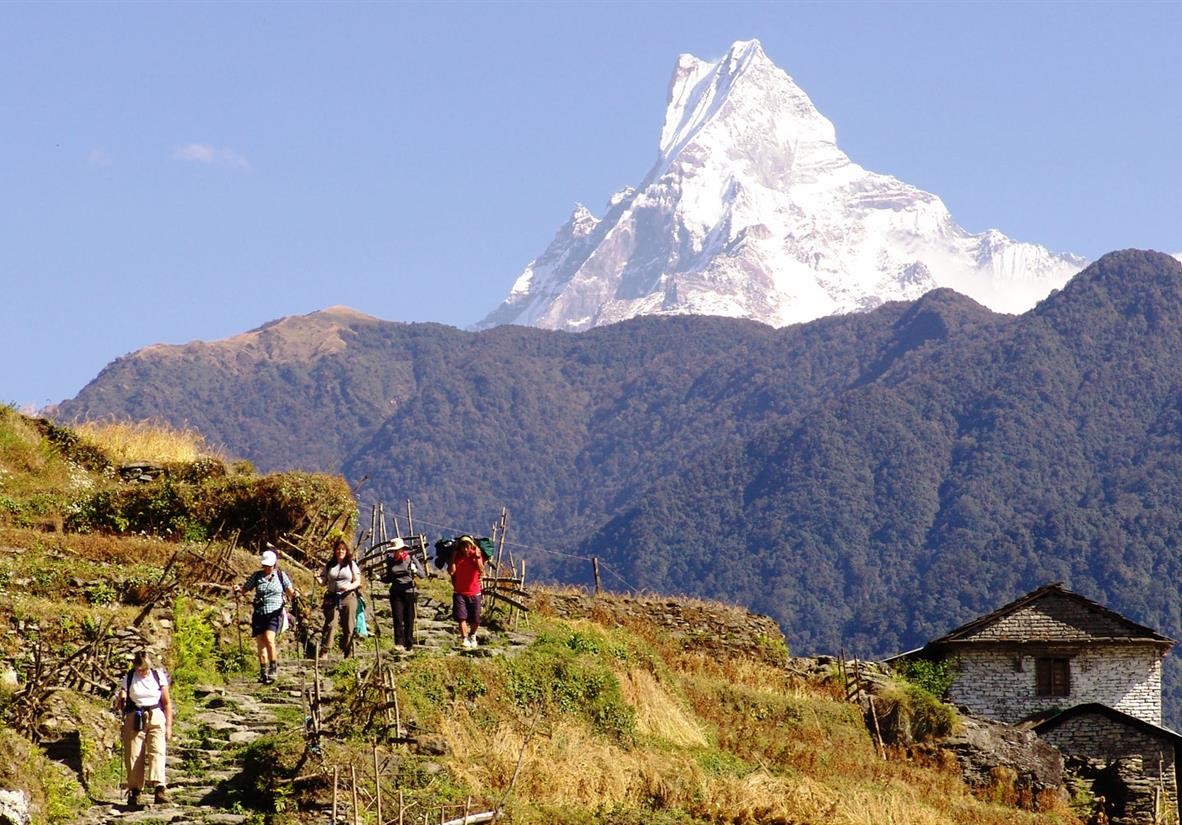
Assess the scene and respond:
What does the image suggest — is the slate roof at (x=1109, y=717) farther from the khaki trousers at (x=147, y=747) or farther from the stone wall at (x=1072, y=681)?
the khaki trousers at (x=147, y=747)

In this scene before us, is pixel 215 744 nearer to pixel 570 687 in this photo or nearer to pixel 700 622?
pixel 570 687

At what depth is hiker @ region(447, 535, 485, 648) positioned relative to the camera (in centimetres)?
2916

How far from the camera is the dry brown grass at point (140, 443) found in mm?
42781

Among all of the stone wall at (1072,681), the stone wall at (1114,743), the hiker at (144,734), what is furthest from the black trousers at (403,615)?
the stone wall at (1072,681)

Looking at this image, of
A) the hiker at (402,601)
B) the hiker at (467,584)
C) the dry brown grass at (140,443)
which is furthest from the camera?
→ the dry brown grass at (140,443)

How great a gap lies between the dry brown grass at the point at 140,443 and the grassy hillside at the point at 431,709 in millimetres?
282

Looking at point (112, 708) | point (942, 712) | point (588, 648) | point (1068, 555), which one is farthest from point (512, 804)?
point (1068, 555)

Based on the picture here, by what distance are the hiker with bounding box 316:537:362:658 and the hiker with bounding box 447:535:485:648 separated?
2.25 meters

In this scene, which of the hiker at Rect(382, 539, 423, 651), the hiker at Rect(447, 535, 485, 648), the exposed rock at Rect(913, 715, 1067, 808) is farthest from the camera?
the exposed rock at Rect(913, 715, 1067, 808)

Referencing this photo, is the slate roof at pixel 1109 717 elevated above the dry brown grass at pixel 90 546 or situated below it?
below

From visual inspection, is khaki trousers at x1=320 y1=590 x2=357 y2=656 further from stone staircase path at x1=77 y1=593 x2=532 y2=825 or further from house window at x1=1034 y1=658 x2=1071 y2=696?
house window at x1=1034 y1=658 x2=1071 y2=696

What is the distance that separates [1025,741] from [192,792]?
25.7 metres

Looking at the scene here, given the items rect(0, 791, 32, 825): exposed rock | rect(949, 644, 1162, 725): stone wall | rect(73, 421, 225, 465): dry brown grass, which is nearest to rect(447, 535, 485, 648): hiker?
rect(0, 791, 32, 825): exposed rock

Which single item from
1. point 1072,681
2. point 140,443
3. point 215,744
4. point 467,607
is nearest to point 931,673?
point 1072,681
